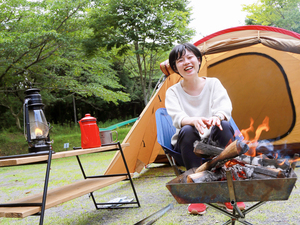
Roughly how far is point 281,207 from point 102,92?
825 cm

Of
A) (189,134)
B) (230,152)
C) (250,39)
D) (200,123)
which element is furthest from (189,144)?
A: (250,39)

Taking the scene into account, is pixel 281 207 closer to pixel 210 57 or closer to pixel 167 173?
pixel 167 173

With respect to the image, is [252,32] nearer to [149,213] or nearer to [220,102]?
[220,102]

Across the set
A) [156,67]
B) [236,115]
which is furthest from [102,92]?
[236,115]

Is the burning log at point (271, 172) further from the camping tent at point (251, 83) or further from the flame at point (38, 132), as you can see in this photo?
the camping tent at point (251, 83)

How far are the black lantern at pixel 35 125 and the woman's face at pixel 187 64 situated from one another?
0.99 meters

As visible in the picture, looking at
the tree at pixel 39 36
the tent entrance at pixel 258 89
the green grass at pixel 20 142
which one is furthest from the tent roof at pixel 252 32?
the green grass at pixel 20 142

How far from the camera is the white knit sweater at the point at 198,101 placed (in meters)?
1.89

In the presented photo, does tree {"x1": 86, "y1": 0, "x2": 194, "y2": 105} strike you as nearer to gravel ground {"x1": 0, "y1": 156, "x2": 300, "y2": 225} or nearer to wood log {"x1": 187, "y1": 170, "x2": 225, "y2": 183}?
gravel ground {"x1": 0, "y1": 156, "x2": 300, "y2": 225}

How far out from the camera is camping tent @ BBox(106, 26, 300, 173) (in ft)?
10.4

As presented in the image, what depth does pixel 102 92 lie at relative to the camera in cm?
959

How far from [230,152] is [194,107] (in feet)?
2.89

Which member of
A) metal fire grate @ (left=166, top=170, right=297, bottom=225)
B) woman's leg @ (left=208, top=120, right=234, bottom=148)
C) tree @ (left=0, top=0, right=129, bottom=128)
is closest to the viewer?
metal fire grate @ (left=166, top=170, right=297, bottom=225)

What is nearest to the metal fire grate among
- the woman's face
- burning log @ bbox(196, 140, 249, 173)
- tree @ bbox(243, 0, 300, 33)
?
burning log @ bbox(196, 140, 249, 173)
